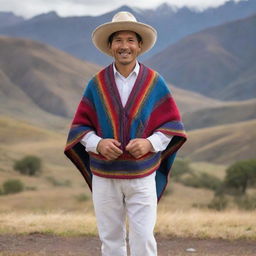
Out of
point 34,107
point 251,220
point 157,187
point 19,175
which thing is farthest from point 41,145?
point 34,107

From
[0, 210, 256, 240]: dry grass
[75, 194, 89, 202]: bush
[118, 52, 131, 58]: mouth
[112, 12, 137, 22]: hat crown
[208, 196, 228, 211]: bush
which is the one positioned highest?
[75, 194, 89, 202]: bush

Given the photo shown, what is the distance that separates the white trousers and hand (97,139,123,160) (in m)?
0.23

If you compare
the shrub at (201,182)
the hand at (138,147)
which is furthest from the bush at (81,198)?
the hand at (138,147)

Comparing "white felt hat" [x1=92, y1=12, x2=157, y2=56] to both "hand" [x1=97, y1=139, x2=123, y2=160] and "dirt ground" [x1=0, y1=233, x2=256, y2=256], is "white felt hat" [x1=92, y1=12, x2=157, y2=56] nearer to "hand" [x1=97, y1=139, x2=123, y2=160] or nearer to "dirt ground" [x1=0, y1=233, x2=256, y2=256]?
"hand" [x1=97, y1=139, x2=123, y2=160]

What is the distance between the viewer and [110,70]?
15.3 ft

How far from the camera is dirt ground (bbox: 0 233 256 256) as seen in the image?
762cm

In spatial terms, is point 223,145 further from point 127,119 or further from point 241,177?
point 127,119

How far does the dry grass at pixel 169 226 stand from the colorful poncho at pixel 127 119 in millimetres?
4420

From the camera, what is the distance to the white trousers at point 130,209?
4422 millimetres

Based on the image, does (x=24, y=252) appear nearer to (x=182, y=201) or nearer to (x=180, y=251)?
(x=180, y=251)

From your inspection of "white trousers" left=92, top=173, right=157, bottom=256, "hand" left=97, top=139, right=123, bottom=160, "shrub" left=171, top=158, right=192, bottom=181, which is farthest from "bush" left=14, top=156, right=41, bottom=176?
"hand" left=97, top=139, right=123, bottom=160

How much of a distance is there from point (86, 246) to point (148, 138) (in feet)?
13.5

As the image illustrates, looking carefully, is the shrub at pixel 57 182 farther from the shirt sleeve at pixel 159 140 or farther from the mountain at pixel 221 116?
the mountain at pixel 221 116

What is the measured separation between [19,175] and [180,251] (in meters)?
37.4
